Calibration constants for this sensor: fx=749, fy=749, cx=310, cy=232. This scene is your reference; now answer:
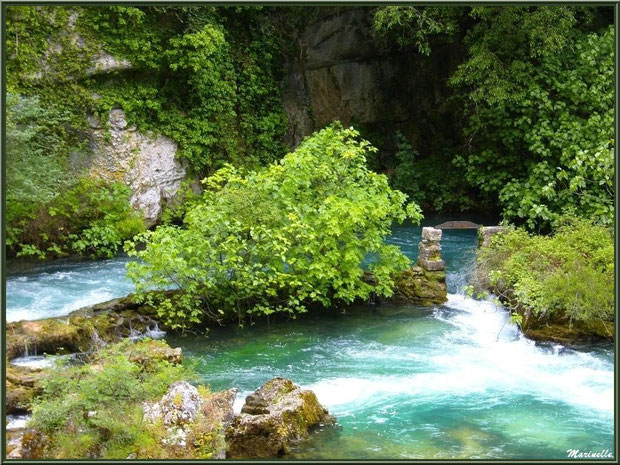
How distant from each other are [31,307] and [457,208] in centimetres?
1326

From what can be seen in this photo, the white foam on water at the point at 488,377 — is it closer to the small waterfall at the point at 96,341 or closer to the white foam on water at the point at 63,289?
the small waterfall at the point at 96,341

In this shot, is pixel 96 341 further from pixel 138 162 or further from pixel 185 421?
pixel 138 162

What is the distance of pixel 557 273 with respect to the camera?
1248 cm

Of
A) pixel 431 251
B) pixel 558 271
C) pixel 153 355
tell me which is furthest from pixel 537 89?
pixel 153 355

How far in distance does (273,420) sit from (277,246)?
4.26 metres

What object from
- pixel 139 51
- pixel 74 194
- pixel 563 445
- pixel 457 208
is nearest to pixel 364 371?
pixel 563 445

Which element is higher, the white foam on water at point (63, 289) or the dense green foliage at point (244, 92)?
the dense green foliage at point (244, 92)

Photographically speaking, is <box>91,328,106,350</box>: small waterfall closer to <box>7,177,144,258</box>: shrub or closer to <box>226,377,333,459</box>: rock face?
<box>226,377,333,459</box>: rock face

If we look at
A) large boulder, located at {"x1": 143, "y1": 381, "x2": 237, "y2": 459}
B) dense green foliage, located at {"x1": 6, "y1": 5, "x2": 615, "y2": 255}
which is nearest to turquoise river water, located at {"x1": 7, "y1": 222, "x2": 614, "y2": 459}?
large boulder, located at {"x1": 143, "y1": 381, "x2": 237, "y2": 459}

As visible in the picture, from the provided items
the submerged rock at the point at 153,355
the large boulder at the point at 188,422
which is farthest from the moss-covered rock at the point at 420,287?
the large boulder at the point at 188,422

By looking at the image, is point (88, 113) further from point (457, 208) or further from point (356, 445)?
point (356, 445)

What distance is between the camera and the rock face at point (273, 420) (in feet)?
27.0

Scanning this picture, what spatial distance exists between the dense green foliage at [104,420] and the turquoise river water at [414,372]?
5.19 feet

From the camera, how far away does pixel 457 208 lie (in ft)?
73.0
